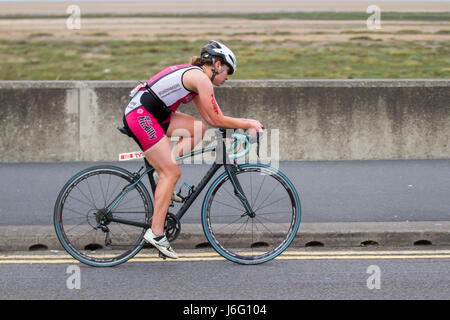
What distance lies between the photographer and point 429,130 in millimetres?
10078

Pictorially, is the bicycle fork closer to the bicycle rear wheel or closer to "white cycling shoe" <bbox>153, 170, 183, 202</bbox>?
"white cycling shoe" <bbox>153, 170, 183, 202</bbox>

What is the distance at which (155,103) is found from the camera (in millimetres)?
5352

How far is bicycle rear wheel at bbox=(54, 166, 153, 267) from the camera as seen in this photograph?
5.46 m

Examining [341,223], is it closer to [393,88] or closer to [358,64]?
[393,88]

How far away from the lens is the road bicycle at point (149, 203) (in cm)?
549

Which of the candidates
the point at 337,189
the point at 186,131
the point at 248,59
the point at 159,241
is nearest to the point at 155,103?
the point at 186,131

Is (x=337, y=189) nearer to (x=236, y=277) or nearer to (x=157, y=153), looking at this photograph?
(x=236, y=277)

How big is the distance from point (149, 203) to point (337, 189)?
3366 millimetres

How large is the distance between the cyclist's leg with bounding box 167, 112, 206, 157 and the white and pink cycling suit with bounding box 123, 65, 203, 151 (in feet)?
0.49

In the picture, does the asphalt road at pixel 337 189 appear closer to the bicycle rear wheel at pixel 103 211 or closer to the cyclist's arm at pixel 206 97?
the bicycle rear wheel at pixel 103 211

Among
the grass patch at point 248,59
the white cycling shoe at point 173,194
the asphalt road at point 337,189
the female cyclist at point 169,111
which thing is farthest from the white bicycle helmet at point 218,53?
the grass patch at point 248,59

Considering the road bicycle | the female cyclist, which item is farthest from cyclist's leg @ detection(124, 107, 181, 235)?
the road bicycle
